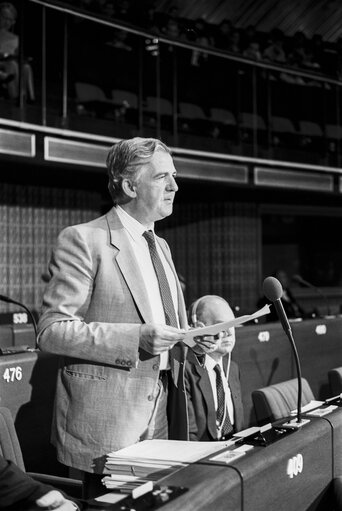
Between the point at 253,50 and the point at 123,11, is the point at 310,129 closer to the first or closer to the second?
the point at 253,50

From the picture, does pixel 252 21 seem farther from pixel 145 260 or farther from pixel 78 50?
pixel 145 260

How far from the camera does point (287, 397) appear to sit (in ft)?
10.1

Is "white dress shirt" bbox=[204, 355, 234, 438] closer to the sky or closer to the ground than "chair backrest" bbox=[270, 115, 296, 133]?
closer to the ground

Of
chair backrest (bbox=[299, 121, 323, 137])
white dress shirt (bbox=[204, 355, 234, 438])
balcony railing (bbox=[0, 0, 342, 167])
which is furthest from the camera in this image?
chair backrest (bbox=[299, 121, 323, 137])

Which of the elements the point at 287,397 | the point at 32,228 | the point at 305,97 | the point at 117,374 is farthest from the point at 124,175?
the point at 305,97

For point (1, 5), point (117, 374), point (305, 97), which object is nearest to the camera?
point (117, 374)

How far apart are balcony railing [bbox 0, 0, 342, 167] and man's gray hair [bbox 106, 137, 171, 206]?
4.98 metres

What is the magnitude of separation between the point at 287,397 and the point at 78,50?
6.30 metres

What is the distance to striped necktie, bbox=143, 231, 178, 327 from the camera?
1.94m

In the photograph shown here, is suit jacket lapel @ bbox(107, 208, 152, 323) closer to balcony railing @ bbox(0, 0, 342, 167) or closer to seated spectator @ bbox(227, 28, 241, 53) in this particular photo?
balcony railing @ bbox(0, 0, 342, 167)

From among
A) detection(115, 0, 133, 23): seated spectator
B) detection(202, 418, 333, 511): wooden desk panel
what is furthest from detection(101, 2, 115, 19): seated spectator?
detection(202, 418, 333, 511): wooden desk panel

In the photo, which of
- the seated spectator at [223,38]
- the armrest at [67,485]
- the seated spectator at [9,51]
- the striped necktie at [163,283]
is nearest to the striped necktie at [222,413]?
the armrest at [67,485]

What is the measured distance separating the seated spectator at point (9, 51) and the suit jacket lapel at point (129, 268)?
562 cm

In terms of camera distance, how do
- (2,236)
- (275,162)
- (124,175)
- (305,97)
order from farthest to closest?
(305,97) → (275,162) → (2,236) → (124,175)
